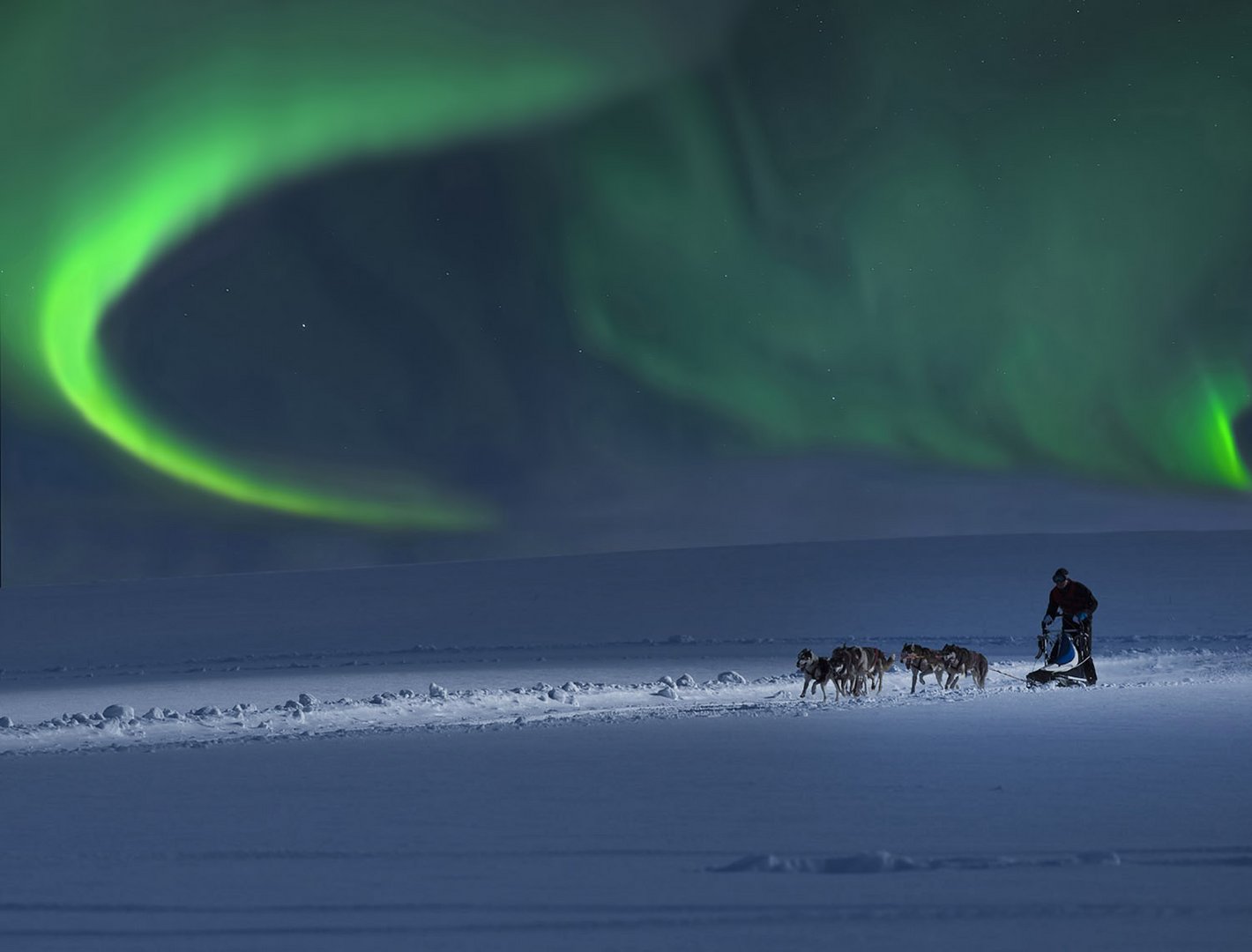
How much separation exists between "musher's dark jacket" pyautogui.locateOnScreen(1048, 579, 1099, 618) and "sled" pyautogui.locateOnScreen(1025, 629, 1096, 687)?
292 mm

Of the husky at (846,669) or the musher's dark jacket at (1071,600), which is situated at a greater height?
the musher's dark jacket at (1071,600)

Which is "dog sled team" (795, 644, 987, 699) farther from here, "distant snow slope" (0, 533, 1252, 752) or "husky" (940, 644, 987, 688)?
"distant snow slope" (0, 533, 1252, 752)

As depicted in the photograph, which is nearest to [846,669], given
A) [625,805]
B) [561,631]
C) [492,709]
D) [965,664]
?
[965,664]

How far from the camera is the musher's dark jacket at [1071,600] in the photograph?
1797cm

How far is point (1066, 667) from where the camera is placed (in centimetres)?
1828

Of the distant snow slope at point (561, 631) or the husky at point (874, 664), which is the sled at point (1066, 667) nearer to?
the distant snow slope at point (561, 631)

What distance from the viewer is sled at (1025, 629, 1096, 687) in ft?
59.6

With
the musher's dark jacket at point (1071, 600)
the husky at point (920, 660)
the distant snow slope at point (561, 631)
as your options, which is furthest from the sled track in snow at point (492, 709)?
the musher's dark jacket at point (1071, 600)

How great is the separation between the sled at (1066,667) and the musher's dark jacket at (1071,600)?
29cm

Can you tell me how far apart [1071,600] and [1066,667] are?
0.82m

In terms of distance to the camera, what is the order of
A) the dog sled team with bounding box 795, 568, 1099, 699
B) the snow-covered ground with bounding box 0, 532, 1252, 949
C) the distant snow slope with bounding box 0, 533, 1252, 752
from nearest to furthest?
the snow-covered ground with bounding box 0, 532, 1252, 949, the distant snow slope with bounding box 0, 533, 1252, 752, the dog sled team with bounding box 795, 568, 1099, 699

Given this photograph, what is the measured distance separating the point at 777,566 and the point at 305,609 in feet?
49.6

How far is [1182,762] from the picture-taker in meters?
10.7

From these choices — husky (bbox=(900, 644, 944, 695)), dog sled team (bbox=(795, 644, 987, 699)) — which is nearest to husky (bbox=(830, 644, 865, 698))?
dog sled team (bbox=(795, 644, 987, 699))
